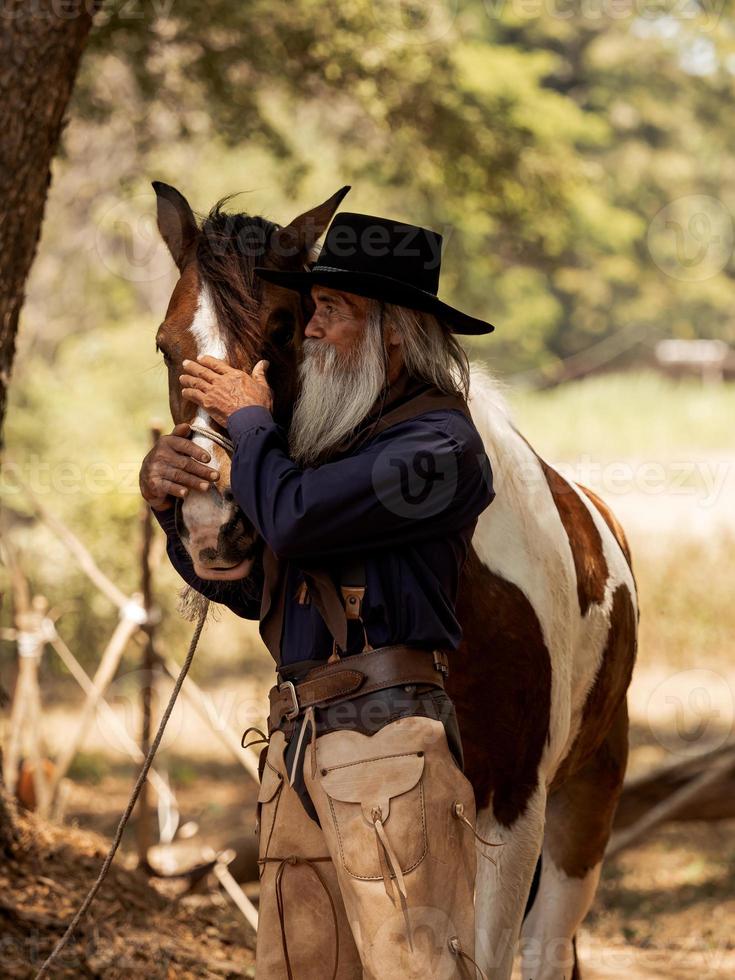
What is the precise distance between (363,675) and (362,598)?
0.51 ft

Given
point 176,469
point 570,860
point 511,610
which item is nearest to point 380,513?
point 176,469

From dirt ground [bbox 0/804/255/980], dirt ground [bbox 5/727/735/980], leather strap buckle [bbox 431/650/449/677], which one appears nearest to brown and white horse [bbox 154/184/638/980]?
leather strap buckle [bbox 431/650/449/677]

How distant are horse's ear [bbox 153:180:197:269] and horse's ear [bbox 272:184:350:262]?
0.21 meters

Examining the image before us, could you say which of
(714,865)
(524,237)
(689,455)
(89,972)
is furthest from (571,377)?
(89,972)

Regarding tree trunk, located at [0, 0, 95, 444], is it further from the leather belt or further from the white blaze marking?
the leather belt

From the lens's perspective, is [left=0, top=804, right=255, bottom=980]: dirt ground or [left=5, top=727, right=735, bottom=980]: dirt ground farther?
[left=5, top=727, right=735, bottom=980]: dirt ground

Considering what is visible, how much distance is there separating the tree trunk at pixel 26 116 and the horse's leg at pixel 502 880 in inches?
85.4

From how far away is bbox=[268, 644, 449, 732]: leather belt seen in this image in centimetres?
227

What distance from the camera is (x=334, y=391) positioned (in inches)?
93.4

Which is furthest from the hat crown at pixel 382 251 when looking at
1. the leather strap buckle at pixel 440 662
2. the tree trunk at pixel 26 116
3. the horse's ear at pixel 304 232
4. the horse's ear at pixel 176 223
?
the tree trunk at pixel 26 116

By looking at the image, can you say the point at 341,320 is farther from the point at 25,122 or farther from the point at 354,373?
the point at 25,122

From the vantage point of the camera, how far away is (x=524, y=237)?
30.8 feet

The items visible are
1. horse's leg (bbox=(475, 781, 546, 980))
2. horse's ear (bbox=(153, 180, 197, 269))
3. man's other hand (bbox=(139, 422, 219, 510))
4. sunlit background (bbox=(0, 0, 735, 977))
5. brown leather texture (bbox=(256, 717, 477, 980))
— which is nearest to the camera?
brown leather texture (bbox=(256, 717, 477, 980))

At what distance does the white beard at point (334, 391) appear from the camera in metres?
2.36
